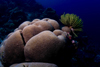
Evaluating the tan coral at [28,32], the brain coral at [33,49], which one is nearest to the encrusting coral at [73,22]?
the brain coral at [33,49]

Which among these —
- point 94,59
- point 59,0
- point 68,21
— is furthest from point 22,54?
point 59,0

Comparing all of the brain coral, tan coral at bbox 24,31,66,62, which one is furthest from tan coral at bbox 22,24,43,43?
tan coral at bbox 24,31,66,62

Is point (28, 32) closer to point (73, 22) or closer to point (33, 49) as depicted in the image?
point (33, 49)

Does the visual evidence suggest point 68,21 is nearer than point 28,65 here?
No

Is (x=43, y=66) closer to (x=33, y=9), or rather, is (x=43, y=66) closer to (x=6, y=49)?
(x=6, y=49)

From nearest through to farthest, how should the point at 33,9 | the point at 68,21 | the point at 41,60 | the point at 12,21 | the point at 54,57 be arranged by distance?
the point at 41,60
the point at 54,57
the point at 68,21
the point at 12,21
the point at 33,9

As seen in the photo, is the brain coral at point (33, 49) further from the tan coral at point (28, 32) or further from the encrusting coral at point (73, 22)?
the encrusting coral at point (73, 22)

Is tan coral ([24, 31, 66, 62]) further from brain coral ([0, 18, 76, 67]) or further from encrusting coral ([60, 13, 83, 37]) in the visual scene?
encrusting coral ([60, 13, 83, 37])

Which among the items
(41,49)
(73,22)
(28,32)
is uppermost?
(73,22)

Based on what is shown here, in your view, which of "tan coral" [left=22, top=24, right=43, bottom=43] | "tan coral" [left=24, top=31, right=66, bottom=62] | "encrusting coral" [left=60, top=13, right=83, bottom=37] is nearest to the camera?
"tan coral" [left=24, top=31, right=66, bottom=62]

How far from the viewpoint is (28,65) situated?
5.29 feet

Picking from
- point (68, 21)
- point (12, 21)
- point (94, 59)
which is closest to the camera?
point (68, 21)

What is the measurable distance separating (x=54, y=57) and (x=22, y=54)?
1069 mm

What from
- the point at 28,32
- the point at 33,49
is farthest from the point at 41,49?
the point at 28,32
